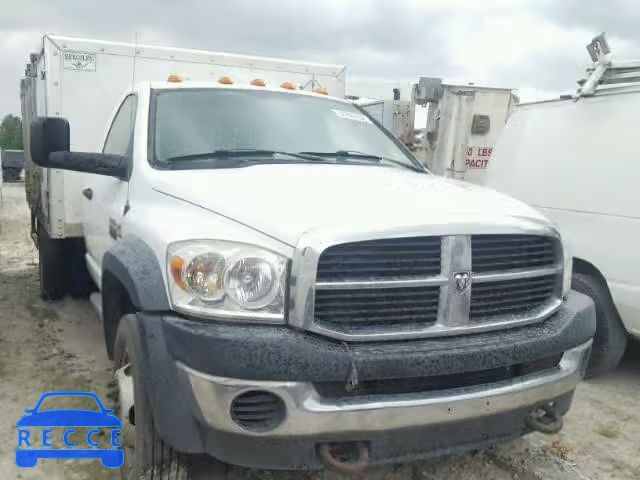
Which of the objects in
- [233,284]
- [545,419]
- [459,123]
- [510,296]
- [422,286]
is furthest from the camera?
[459,123]

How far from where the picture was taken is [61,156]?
3506 millimetres

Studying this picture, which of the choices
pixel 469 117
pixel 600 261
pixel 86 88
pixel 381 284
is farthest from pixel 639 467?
pixel 469 117

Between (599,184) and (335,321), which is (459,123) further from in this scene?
(335,321)

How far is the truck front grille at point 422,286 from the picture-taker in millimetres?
2385

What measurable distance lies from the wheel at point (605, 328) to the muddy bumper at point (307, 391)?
242 centimetres

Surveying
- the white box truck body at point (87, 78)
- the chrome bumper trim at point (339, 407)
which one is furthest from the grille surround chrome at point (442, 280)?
the white box truck body at point (87, 78)

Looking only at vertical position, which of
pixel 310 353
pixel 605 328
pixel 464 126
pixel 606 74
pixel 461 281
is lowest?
pixel 605 328

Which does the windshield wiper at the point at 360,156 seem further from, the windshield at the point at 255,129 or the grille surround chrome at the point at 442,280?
the grille surround chrome at the point at 442,280

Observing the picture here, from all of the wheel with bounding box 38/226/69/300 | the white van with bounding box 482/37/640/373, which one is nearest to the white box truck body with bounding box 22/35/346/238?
the wheel with bounding box 38/226/69/300

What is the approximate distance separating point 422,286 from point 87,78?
4.14 metres

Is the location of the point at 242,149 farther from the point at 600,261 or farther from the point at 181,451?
the point at 600,261

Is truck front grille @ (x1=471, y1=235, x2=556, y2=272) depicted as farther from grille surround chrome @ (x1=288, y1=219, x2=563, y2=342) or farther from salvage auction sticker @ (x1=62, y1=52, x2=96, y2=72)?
salvage auction sticker @ (x1=62, y1=52, x2=96, y2=72)

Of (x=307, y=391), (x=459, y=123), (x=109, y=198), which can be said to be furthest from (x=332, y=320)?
(x=459, y=123)

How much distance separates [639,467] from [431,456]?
1767mm
